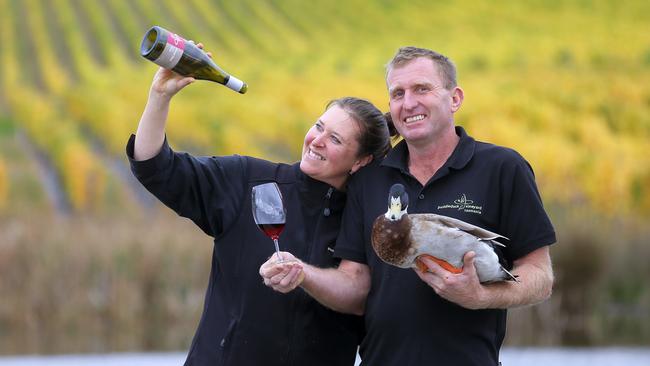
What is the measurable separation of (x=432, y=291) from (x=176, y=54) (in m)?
0.84

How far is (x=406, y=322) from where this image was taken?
2.36m

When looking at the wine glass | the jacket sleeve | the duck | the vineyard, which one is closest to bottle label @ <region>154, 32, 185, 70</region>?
the jacket sleeve

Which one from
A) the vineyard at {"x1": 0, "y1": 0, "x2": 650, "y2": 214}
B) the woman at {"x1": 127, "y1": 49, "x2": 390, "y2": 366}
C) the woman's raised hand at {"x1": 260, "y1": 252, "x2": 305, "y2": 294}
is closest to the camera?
the woman's raised hand at {"x1": 260, "y1": 252, "x2": 305, "y2": 294}

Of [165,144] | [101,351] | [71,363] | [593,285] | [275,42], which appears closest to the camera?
[165,144]

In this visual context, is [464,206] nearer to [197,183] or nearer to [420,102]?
[420,102]

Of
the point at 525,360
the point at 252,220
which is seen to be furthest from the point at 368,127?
the point at 525,360

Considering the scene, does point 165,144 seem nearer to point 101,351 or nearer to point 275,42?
point 101,351

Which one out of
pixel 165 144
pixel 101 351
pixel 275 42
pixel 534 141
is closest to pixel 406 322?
pixel 165 144

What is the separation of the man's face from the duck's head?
11.4 inches

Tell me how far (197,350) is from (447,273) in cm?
75

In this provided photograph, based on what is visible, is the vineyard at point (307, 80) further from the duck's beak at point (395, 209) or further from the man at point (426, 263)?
the duck's beak at point (395, 209)

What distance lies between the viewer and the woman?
8.27 ft

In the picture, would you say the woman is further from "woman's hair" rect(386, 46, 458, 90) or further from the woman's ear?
"woman's hair" rect(386, 46, 458, 90)

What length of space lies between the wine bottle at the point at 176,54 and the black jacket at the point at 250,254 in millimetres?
201
